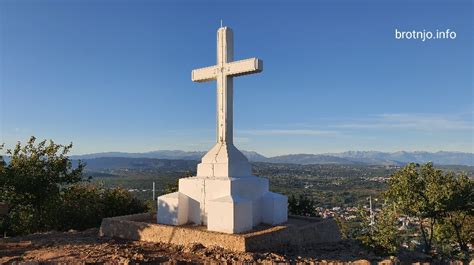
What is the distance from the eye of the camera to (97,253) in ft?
31.2

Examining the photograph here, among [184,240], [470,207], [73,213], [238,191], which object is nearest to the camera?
[184,240]

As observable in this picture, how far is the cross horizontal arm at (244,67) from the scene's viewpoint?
12461 mm

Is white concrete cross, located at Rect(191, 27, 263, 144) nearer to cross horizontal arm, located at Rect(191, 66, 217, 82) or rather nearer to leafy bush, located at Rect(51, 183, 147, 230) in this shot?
cross horizontal arm, located at Rect(191, 66, 217, 82)

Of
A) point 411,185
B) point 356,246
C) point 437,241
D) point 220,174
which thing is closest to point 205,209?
point 220,174

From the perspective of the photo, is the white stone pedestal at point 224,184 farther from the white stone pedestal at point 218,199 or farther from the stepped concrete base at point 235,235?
the stepped concrete base at point 235,235

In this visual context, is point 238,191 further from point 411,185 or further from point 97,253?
point 411,185

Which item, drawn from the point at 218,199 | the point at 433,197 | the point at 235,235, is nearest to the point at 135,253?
the point at 235,235

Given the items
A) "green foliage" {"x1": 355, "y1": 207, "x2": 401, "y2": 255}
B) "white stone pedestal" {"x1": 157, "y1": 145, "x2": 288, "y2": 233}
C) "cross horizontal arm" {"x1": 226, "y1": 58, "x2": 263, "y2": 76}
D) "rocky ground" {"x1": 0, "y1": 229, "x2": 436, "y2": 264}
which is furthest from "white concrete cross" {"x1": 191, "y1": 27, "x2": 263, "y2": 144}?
"green foliage" {"x1": 355, "y1": 207, "x2": 401, "y2": 255}

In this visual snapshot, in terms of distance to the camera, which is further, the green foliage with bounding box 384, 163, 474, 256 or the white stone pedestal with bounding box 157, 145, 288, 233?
the green foliage with bounding box 384, 163, 474, 256

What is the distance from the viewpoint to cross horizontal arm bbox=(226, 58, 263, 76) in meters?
12.5

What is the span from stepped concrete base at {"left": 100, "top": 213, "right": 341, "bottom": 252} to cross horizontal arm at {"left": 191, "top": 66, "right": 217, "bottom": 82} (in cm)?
503

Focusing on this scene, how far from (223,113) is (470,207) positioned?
10.2 meters

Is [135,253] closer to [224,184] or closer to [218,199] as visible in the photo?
[218,199]

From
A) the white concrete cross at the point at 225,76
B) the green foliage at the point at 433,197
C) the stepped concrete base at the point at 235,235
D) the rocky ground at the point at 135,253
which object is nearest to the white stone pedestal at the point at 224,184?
the white concrete cross at the point at 225,76
